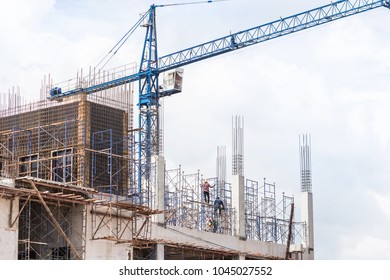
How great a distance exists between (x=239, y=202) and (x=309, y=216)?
24.2 ft

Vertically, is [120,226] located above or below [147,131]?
below

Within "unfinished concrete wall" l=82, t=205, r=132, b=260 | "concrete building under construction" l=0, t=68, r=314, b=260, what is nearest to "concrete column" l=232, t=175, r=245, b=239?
"concrete building under construction" l=0, t=68, r=314, b=260

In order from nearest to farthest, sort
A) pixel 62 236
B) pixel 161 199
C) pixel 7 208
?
pixel 7 208 < pixel 62 236 < pixel 161 199

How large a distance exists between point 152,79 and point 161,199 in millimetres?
19596

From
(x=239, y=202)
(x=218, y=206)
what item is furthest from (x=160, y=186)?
(x=239, y=202)

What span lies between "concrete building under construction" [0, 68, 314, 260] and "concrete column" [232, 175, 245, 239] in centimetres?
5

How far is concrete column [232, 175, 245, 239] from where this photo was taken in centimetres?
4556

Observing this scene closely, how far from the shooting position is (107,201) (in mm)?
35781

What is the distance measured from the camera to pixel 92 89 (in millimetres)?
59781

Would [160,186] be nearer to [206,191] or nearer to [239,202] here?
[206,191]

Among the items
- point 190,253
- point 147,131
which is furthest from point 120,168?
point 147,131

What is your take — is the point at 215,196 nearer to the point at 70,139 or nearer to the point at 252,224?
the point at 252,224

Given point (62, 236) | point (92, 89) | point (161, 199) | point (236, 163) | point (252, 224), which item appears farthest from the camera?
point (92, 89)

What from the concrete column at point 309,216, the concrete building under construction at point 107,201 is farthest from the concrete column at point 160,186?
the concrete column at point 309,216
